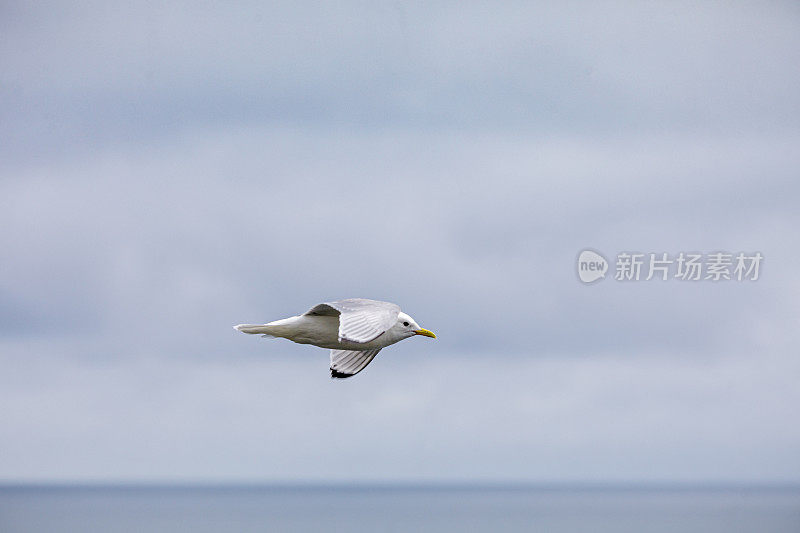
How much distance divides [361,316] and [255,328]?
2.40 m

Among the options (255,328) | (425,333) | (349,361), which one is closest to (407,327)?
(425,333)

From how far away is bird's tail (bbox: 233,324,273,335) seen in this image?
17.5 meters

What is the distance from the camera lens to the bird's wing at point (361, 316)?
15.3 metres

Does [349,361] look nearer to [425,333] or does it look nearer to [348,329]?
[425,333]

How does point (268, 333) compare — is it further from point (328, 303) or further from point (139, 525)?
point (139, 525)

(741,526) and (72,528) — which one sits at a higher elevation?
(741,526)

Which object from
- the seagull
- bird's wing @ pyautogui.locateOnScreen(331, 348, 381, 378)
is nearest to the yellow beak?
the seagull

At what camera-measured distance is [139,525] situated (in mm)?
162625

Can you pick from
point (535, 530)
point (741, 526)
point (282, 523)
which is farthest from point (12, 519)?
point (741, 526)

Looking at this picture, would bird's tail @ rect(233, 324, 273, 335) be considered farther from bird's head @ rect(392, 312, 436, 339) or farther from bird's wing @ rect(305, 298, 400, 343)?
bird's head @ rect(392, 312, 436, 339)

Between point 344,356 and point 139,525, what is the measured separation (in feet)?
499

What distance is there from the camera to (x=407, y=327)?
59.0 feet

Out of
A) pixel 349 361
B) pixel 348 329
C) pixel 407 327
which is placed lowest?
pixel 348 329

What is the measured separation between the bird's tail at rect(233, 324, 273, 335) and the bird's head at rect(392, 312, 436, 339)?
1992 millimetres
